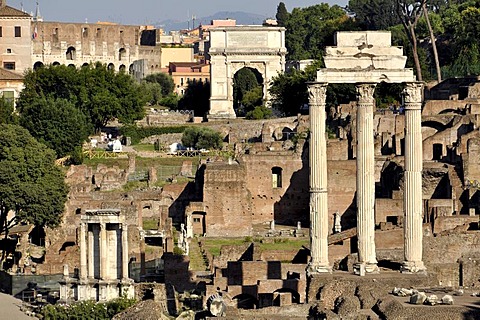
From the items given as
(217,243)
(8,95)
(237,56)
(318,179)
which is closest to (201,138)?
(8,95)

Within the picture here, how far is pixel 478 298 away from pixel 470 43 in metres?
55.6

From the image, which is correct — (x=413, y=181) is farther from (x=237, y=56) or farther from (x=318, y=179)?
(x=237, y=56)

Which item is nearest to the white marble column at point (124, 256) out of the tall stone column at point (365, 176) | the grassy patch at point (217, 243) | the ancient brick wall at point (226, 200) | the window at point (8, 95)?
the tall stone column at point (365, 176)

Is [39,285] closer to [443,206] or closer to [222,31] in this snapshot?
[443,206]

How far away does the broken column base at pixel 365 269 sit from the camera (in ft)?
120

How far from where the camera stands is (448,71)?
90.0m

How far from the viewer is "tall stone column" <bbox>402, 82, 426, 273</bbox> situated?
37.1 m

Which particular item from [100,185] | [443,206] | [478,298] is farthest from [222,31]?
[478,298]

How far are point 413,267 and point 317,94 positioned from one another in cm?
426

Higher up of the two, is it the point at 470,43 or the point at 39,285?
the point at 470,43

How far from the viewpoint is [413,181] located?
3725cm

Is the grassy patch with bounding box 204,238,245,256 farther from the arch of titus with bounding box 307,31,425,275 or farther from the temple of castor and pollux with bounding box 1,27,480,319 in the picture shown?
the arch of titus with bounding box 307,31,425,275

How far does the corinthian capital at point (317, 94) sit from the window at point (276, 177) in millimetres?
26655

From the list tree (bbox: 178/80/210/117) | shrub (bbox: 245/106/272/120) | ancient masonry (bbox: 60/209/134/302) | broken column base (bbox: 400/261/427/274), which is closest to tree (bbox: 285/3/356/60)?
tree (bbox: 178/80/210/117)
